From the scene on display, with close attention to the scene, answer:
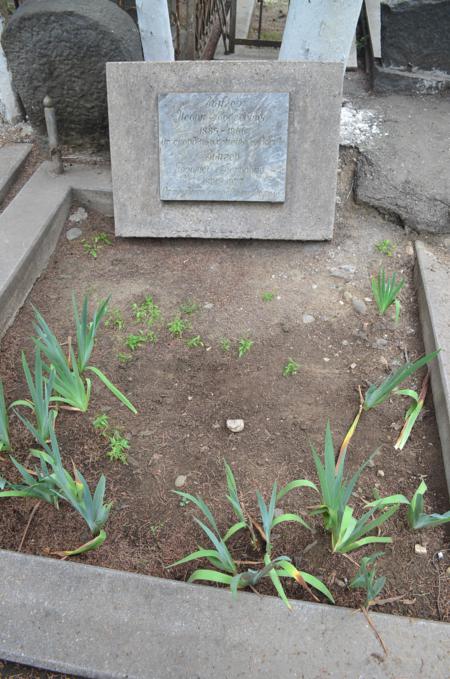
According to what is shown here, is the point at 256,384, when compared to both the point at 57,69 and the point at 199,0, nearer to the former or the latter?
the point at 57,69

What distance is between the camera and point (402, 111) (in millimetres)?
3510

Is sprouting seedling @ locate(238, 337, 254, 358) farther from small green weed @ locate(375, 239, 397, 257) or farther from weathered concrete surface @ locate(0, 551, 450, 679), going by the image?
weathered concrete surface @ locate(0, 551, 450, 679)

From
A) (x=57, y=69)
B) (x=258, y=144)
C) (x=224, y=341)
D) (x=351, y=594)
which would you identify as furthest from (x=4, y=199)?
(x=351, y=594)

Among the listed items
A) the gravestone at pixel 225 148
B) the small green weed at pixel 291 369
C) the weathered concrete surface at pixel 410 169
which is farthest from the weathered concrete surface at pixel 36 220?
the weathered concrete surface at pixel 410 169

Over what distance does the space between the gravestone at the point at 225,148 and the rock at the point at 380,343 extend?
69 cm

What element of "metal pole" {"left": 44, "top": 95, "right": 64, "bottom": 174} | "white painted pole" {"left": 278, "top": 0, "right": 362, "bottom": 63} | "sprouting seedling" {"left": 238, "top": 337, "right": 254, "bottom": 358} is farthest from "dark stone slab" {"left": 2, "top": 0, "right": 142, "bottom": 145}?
"sprouting seedling" {"left": 238, "top": 337, "right": 254, "bottom": 358}

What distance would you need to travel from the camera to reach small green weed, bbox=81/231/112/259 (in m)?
2.90

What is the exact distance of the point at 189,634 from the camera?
139 cm

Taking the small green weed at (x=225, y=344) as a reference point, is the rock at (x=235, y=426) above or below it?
below

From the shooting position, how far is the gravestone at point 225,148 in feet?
8.68

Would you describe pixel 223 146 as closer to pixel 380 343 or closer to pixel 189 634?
pixel 380 343

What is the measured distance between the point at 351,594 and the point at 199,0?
4166 mm

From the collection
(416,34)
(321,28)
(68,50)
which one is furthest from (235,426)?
(416,34)

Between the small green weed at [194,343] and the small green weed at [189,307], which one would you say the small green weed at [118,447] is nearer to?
the small green weed at [194,343]
